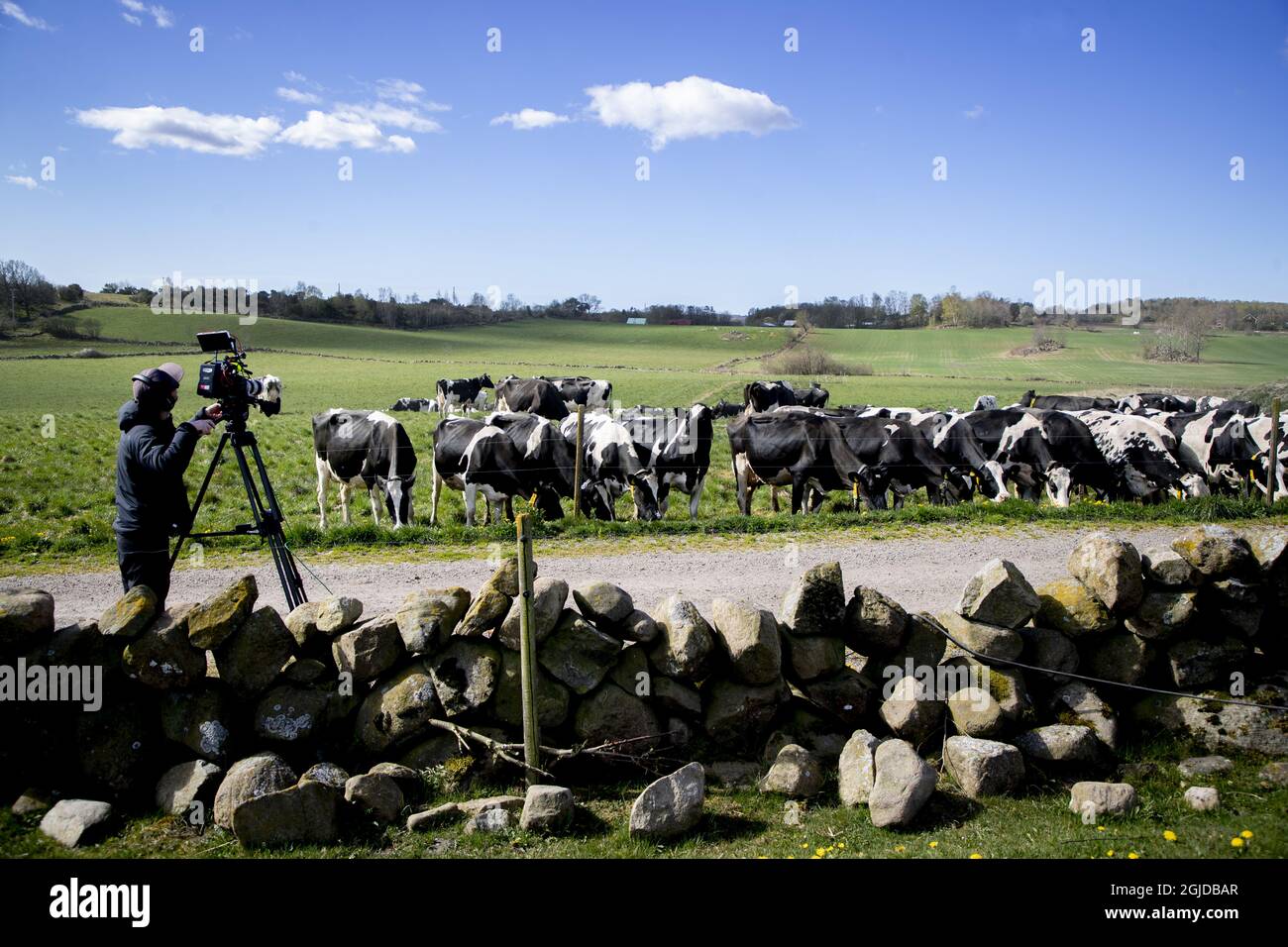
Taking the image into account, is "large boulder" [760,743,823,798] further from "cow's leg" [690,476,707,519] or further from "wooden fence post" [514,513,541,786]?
"cow's leg" [690,476,707,519]

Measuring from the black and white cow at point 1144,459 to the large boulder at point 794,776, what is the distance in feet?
44.3

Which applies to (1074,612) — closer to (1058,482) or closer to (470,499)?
(470,499)

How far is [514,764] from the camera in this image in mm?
6098

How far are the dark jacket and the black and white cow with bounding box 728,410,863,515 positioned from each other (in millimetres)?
11034

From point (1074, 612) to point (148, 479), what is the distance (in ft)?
25.1

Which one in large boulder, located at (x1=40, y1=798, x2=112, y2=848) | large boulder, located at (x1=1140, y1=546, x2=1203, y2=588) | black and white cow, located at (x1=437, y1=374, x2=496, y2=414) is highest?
black and white cow, located at (x1=437, y1=374, x2=496, y2=414)

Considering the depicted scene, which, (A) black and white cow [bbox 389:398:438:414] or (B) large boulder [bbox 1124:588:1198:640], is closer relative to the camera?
(B) large boulder [bbox 1124:588:1198:640]

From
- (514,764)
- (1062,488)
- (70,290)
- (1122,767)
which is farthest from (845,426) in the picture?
(70,290)

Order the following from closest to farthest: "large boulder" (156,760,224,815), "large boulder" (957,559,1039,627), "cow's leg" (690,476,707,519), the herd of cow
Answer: "large boulder" (156,760,224,815)
"large boulder" (957,559,1039,627)
the herd of cow
"cow's leg" (690,476,707,519)

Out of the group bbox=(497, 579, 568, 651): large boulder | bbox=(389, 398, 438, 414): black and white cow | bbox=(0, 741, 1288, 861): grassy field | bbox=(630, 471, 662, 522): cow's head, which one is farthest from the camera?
bbox=(389, 398, 438, 414): black and white cow

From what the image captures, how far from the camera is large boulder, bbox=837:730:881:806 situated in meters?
5.71

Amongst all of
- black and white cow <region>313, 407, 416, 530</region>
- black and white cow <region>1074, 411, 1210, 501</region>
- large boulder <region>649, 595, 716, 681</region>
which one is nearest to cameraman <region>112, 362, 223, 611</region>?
large boulder <region>649, 595, 716, 681</region>

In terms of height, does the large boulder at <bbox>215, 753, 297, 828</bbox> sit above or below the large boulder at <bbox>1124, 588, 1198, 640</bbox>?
below
